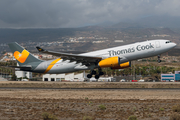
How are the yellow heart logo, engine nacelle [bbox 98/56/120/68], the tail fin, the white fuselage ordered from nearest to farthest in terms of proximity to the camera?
engine nacelle [bbox 98/56/120/68], the white fuselage, the tail fin, the yellow heart logo

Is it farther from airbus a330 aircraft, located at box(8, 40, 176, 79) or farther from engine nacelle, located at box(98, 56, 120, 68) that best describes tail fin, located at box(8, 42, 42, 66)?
engine nacelle, located at box(98, 56, 120, 68)

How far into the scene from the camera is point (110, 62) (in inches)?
1486

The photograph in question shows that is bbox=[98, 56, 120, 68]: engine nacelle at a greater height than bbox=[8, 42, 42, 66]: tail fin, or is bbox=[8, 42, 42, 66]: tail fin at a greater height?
bbox=[8, 42, 42, 66]: tail fin

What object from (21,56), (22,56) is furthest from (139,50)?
(21,56)

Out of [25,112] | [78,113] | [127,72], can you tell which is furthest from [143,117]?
[127,72]

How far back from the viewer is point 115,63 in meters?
37.5

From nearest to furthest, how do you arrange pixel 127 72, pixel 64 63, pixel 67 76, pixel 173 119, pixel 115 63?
pixel 173 119
pixel 115 63
pixel 64 63
pixel 67 76
pixel 127 72

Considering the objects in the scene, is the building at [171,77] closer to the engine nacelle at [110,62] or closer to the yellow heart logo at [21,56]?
the engine nacelle at [110,62]

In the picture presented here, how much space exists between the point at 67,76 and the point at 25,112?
70956 millimetres

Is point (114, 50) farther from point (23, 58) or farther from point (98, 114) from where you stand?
point (98, 114)

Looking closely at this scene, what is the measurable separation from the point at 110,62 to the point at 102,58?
2.48 meters

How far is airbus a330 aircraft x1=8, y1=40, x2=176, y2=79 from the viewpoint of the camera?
1484 inches

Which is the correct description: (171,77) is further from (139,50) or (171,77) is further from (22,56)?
(22,56)

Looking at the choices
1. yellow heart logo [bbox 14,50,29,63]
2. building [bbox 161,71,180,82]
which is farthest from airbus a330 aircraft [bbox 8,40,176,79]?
building [bbox 161,71,180,82]
